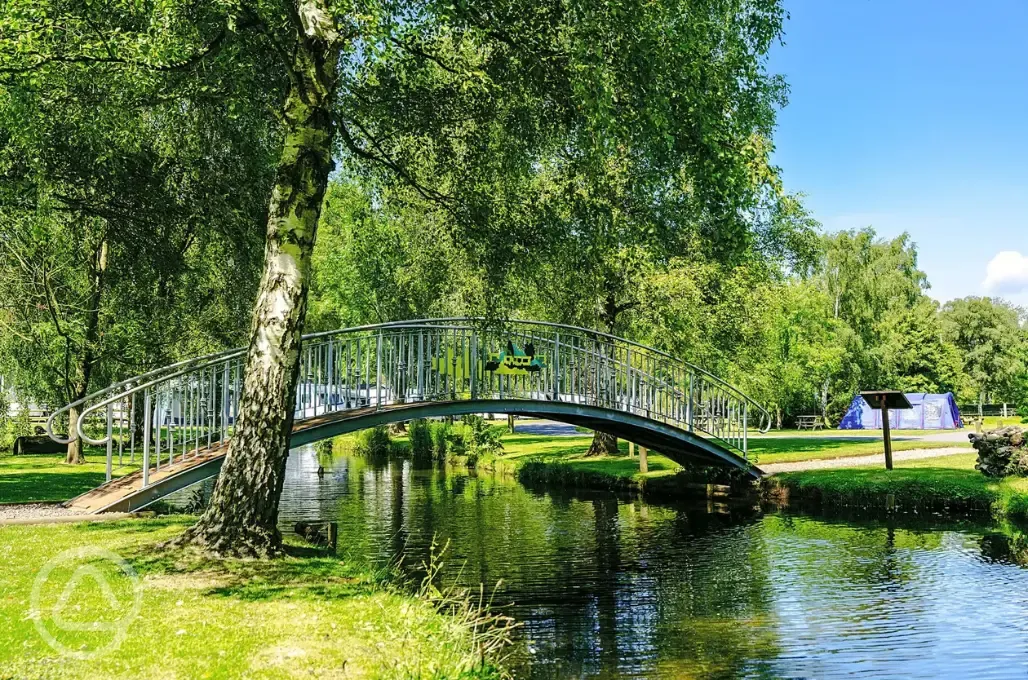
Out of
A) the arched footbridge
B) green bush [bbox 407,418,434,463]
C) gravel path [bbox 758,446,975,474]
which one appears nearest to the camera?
the arched footbridge

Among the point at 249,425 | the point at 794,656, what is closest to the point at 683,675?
the point at 794,656

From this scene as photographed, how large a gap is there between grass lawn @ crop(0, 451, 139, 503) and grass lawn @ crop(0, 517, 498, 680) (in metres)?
5.13

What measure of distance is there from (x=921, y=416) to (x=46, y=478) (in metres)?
38.0

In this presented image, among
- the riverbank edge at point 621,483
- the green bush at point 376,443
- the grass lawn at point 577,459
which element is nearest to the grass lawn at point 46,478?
the riverbank edge at point 621,483

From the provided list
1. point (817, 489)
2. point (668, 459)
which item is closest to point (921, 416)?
point (668, 459)

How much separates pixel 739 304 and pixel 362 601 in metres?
18.4

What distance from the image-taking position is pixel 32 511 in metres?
11.7

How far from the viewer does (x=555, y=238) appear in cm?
1327

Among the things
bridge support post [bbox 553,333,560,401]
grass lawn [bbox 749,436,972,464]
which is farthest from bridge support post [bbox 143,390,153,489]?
grass lawn [bbox 749,436,972,464]

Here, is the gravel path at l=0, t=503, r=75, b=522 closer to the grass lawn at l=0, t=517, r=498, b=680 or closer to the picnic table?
the grass lawn at l=0, t=517, r=498, b=680

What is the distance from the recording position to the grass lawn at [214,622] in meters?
5.63

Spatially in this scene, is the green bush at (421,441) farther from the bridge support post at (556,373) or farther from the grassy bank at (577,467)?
the bridge support post at (556,373)

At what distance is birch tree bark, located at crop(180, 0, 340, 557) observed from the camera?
9.08 m

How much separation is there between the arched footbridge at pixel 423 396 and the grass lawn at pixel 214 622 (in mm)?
2740
